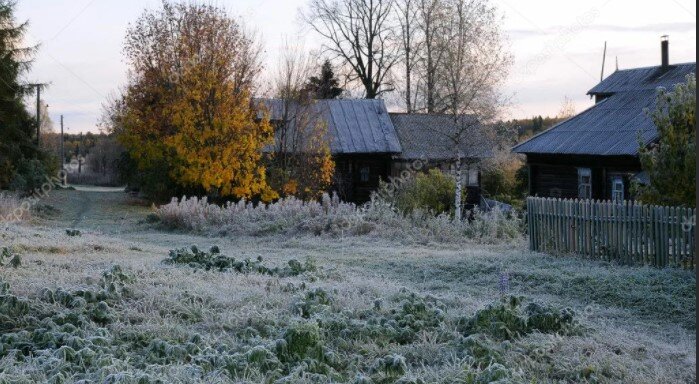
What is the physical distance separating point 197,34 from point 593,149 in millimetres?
14834

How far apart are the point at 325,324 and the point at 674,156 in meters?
9.44

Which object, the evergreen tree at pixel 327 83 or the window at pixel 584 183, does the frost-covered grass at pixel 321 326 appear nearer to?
the window at pixel 584 183

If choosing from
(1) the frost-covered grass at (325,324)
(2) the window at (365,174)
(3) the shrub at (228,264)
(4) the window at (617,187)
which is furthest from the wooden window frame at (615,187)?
(3) the shrub at (228,264)

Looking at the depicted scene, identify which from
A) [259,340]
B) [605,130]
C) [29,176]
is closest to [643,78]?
[605,130]

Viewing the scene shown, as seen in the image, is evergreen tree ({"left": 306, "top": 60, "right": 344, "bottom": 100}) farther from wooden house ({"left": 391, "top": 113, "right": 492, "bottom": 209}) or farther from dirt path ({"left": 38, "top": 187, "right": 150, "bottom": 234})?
dirt path ({"left": 38, "top": 187, "right": 150, "bottom": 234})

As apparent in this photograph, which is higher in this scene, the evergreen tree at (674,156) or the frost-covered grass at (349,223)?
the evergreen tree at (674,156)

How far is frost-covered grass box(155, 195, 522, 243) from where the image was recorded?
1777 cm

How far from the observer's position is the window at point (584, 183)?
28734 mm

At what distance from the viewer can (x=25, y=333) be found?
670 cm

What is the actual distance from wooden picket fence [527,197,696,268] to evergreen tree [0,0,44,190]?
24.0m

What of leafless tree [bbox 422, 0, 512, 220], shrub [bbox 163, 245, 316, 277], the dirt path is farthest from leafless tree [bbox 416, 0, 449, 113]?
shrub [bbox 163, 245, 316, 277]

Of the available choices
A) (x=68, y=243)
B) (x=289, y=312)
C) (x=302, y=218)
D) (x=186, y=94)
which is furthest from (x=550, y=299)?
(x=186, y=94)

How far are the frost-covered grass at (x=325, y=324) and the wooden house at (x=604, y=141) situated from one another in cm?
1634

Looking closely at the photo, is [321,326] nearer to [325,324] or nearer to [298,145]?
[325,324]
